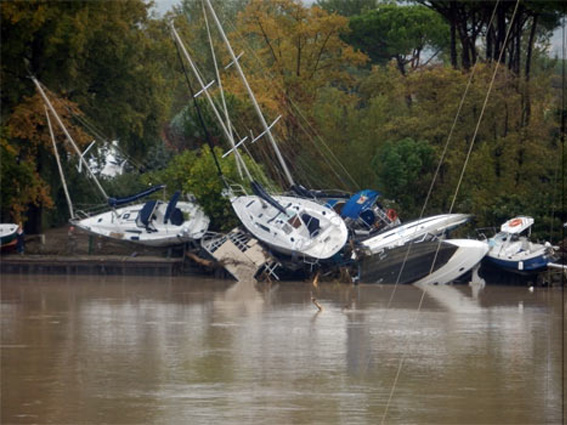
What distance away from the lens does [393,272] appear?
41.5 metres

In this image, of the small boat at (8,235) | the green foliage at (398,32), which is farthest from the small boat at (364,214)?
the green foliage at (398,32)

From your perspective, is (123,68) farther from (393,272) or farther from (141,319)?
(141,319)

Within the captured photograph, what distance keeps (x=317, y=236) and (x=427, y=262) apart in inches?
144

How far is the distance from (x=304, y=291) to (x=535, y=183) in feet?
40.8

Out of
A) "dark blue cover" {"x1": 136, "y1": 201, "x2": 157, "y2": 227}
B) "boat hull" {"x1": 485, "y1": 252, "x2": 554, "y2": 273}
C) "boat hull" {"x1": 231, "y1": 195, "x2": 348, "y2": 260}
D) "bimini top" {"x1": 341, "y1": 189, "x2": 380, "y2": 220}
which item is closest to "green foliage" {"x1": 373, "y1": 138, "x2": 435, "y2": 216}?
"bimini top" {"x1": 341, "y1": 189, "x2": 380, "y2": 220}

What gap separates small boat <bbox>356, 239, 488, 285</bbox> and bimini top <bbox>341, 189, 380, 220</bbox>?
3.72 metres

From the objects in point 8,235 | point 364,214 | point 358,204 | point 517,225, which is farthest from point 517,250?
point 8,235

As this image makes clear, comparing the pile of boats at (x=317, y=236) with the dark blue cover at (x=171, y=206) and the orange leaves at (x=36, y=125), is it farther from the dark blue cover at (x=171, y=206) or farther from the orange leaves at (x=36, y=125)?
the orange leaves at (x=36, y=125)

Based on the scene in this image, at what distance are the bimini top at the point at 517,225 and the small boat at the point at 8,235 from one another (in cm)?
1593

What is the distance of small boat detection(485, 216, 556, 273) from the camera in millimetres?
40250

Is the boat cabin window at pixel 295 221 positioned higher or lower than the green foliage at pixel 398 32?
lower

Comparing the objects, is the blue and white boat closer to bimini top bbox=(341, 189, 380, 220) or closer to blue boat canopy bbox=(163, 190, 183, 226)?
bimini top bbox=(341, 189, 380, 220)

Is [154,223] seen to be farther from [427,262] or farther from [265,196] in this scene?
[427,262]

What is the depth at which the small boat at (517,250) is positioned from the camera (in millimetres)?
40250
